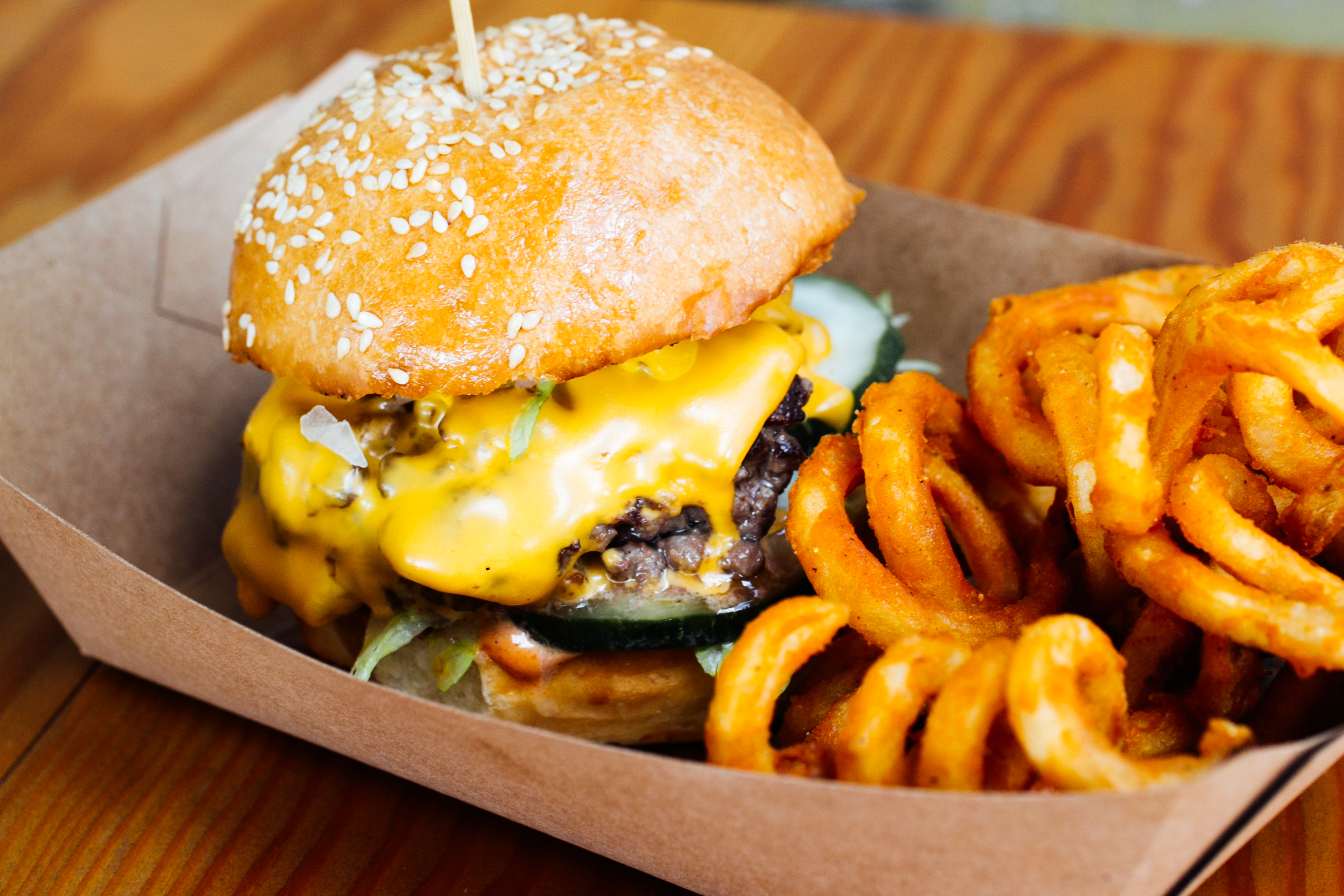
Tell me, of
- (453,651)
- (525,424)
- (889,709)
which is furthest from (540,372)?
(889,709)

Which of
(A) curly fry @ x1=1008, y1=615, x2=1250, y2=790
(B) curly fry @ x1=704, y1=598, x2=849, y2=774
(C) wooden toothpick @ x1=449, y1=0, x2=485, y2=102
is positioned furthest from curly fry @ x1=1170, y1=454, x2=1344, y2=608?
(C) wooden toothpick @ x1=449, y1=0, x2=485, y2=102

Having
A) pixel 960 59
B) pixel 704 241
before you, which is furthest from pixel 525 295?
pixel 960 59

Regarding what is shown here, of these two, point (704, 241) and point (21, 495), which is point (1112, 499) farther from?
point (21, 495)

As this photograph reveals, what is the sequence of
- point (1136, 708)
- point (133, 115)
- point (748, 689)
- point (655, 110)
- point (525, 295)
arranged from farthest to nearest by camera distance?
point (133, 115) < point (655, 110) < point (525, 295) < point (1136, 708) < point (748, 689)

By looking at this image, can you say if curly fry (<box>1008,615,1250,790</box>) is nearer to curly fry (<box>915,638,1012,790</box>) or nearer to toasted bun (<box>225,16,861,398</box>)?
curly fry (<box>915,638,1012,790</box>)

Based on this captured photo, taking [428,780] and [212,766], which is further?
[212,766]

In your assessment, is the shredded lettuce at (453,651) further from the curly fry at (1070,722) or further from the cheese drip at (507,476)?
the curly fry at (1070,722)

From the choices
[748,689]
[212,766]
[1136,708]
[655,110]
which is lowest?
[212,766]
